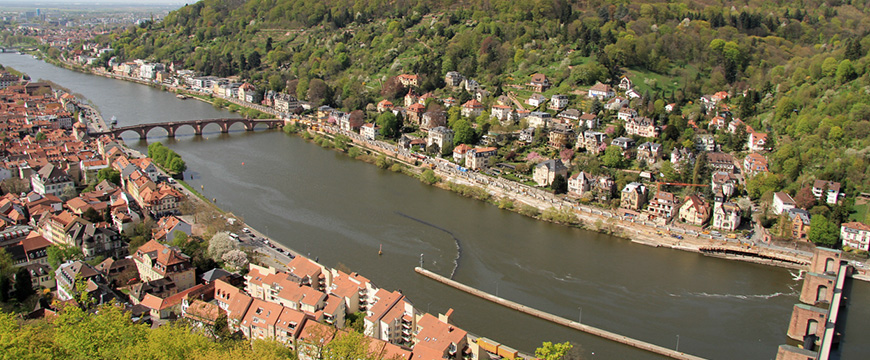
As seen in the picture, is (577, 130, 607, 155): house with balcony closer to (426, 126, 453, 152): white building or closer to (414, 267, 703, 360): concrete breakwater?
(426, 126, 453, 152): white building

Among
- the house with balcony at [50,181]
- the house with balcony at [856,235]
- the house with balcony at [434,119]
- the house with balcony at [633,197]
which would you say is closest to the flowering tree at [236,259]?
the house with balcony at [50,181]

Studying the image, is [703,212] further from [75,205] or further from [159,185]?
[75,205]

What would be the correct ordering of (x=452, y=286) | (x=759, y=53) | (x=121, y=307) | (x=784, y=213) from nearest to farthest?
(x=121, y=307), (x=452, y=286), (x=784, y=213), (x=759, y=53)

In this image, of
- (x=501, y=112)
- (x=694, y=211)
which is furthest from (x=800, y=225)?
(x=501, y=112)

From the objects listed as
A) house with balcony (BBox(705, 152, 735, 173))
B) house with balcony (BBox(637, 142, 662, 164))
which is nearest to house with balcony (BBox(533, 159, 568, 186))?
house with balcony (BBox(637, 142, 662, 164))

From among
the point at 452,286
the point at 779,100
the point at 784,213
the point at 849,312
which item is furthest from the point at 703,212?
the point at 779,100

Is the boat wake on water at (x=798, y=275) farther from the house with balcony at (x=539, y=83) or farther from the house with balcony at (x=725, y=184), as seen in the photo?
the house with balcony at (x=539, y=83)
